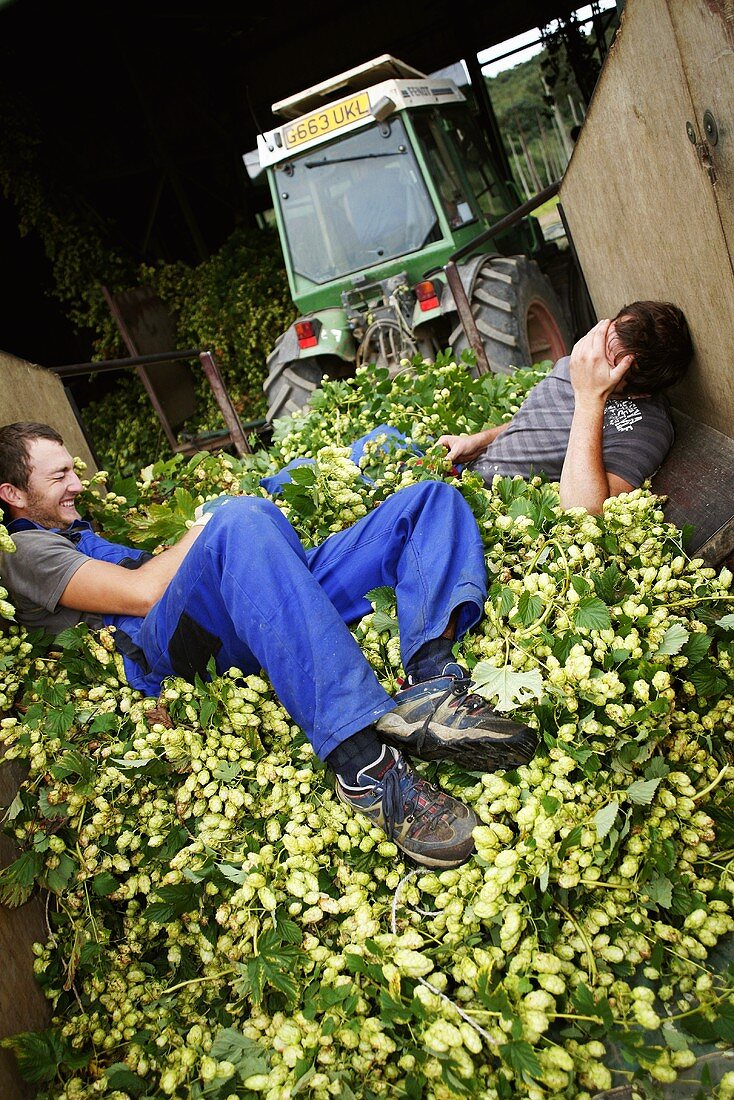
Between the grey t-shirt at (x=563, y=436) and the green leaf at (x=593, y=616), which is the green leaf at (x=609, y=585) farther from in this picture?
the grey t-shirt at (x=563, y=436)

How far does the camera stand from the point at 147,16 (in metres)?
9.06

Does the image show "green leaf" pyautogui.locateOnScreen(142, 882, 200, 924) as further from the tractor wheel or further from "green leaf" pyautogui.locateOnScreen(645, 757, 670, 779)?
the tractor wheel

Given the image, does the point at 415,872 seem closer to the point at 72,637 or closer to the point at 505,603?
the point at 505,603

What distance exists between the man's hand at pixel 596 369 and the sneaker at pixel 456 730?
105 centimetres

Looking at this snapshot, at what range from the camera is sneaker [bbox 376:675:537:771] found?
5.65 feet

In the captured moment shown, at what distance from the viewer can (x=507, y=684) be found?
178 centimetres

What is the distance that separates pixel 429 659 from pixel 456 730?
0.29m

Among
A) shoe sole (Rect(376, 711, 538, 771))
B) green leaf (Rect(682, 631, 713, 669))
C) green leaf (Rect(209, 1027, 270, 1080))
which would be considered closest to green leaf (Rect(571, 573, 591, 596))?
green leaf (Rect(682, 631, 713, 669))

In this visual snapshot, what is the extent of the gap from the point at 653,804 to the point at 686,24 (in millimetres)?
1751

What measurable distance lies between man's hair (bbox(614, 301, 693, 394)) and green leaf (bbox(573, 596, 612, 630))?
0.93 meters

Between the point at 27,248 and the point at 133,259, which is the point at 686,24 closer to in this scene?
the point at 133,259

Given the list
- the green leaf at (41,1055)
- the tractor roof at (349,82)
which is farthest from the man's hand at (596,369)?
the tractor roof at (349,82)

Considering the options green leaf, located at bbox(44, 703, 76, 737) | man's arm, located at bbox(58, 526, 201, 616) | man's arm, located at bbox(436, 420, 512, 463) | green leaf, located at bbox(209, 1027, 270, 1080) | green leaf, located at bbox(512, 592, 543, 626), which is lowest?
green leaf, located at bbox(209, 1027, 270, 1080)

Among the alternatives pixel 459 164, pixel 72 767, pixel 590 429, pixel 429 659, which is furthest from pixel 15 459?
pixel 459 164
